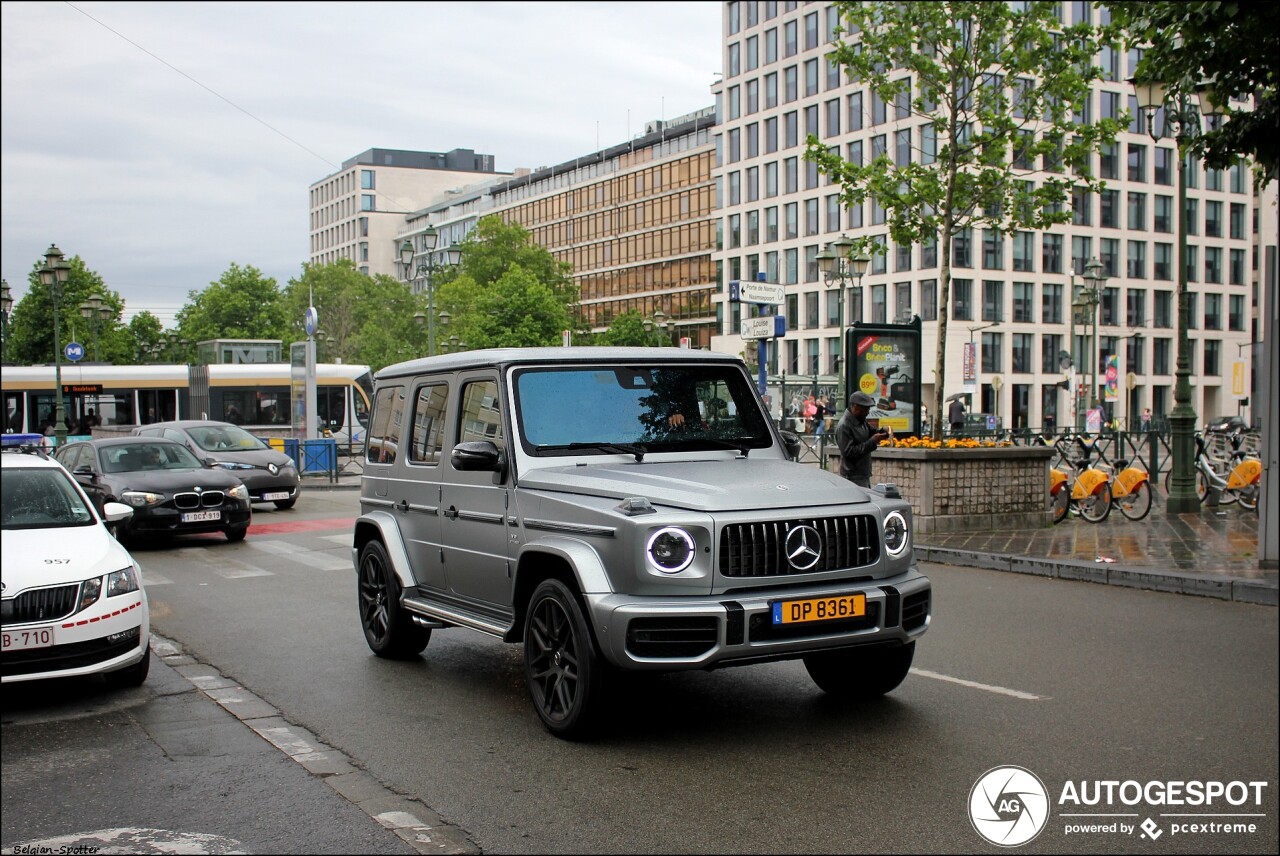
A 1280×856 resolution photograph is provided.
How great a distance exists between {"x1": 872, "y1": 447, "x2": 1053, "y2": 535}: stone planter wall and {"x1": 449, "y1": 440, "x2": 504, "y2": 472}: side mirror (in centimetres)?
974

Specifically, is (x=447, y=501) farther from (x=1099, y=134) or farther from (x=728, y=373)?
→ (x=1099, y=134)

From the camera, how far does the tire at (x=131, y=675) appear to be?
707 centimetres

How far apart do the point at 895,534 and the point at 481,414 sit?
245cm

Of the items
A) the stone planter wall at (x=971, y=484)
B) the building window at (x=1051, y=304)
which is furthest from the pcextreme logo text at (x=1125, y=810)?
the building window at (x=1051, y=304)

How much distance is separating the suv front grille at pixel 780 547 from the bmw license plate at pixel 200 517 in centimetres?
1240

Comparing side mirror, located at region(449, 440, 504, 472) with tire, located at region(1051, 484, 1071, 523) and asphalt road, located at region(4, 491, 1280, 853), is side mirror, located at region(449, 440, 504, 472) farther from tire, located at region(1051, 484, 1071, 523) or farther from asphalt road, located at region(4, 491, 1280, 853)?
tire, located at region(1051, 484, 1071, 523)

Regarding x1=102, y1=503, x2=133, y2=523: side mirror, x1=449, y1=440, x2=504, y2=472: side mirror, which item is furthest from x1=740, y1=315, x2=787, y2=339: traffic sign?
x1=449, y1=440, x2=504, y2=472: side mirror

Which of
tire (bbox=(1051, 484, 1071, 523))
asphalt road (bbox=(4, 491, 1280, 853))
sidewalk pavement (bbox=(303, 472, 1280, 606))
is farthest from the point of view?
tire (bbox=(1051, 484, 1071, 523))

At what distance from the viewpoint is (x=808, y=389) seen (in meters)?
61.2

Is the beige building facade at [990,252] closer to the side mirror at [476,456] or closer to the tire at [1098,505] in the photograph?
the tire at [1098,505]

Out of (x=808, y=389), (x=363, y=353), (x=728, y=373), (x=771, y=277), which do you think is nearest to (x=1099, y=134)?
(x=728, y=373)

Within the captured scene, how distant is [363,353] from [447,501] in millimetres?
91764

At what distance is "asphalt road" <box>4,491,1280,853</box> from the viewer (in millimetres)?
2623

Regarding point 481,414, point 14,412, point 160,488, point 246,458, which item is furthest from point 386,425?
point 14,412
